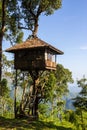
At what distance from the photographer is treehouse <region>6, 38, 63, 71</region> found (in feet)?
85.4

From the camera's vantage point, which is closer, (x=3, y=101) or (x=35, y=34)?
(x=35, y=34)

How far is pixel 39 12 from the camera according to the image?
3170 cm

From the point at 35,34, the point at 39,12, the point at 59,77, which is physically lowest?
the point at 59,77

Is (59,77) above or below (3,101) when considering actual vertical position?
above

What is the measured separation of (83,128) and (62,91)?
134 ft

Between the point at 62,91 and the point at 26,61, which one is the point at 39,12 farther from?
the point at 62,91

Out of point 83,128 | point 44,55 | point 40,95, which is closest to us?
point 83,128

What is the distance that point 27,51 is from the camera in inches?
1067

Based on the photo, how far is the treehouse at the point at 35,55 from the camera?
26.0 meters

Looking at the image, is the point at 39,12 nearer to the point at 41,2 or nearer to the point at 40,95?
the point at 41,2

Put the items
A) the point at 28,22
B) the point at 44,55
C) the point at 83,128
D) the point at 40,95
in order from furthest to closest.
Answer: the point at 28,22, the point at 40,95, the point at 44,55, the point at 83,128

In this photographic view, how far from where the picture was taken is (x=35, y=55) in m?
26.5

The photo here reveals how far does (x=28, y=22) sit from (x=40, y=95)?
9922 mm

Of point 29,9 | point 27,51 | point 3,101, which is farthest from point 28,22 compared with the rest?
point 3,101
